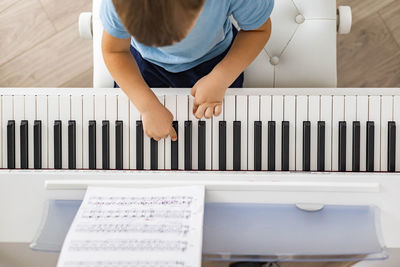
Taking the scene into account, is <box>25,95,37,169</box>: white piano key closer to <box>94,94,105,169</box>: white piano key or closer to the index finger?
<box>94,94,105,169</box>: white piano key

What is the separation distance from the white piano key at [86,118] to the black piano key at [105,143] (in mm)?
37

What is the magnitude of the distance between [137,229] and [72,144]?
33 centimetres

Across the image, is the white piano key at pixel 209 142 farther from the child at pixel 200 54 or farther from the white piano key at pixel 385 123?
the white piano key at pixel 385 123

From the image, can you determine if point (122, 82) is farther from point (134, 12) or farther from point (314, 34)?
point (314, 34)

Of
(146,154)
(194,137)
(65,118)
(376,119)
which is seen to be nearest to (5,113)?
(65,118)

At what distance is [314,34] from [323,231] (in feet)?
1.83

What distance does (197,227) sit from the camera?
2.74 ft

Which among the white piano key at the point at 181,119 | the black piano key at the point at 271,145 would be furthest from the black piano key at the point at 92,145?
the black piano key at the point at 271,145

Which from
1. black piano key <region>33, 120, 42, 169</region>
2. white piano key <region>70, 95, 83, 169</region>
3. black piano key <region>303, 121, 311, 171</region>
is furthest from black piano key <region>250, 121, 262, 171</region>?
black piano key <region>33, 120, 42, 169</region>

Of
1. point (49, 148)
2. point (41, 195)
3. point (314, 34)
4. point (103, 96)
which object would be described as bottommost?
point (41, 195)

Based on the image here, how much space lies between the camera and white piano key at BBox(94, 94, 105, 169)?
1.03 meters

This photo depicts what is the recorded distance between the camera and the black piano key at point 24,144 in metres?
1.04

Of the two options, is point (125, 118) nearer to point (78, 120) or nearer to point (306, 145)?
point (78, 120)

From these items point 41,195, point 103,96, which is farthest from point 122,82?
point 41,195
